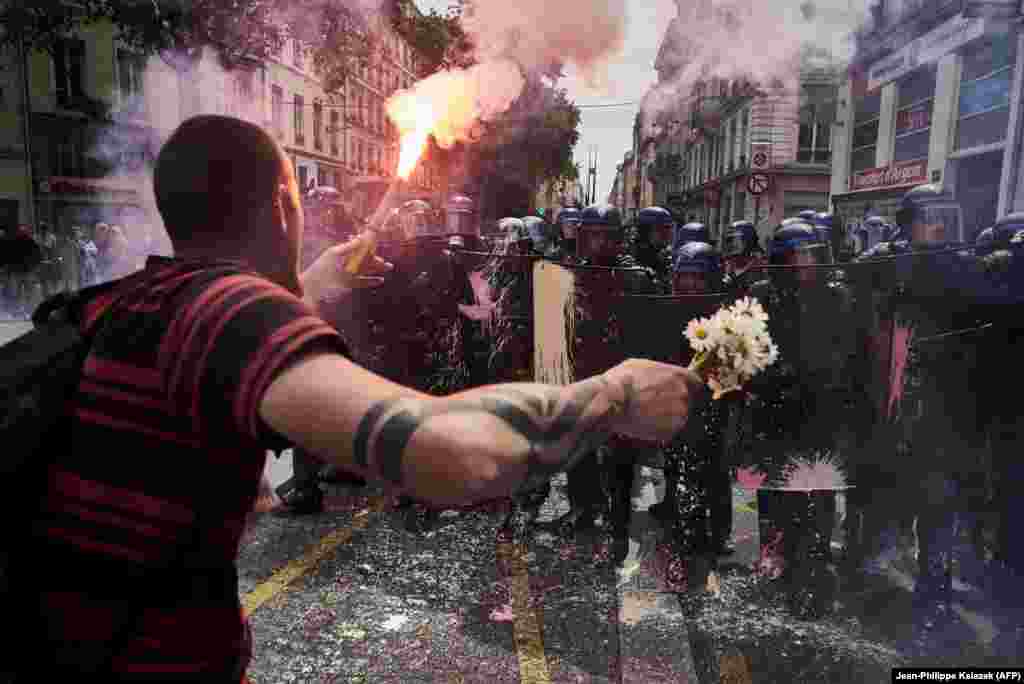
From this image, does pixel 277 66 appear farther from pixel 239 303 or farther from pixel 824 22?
pixel 239 303

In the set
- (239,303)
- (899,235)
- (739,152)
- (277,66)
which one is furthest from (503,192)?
(239,303)

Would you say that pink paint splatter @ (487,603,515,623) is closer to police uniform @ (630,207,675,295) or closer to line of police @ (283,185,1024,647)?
line of police @ (283,185,1024,647)

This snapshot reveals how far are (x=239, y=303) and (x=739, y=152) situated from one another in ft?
111

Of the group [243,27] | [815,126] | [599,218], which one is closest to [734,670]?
[599,218]

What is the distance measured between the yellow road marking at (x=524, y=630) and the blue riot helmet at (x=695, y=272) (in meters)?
2.14

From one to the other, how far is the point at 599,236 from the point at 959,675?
3754mm

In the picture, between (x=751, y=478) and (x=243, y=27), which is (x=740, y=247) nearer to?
(x=751, y=478)

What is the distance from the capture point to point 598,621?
400 centimetres

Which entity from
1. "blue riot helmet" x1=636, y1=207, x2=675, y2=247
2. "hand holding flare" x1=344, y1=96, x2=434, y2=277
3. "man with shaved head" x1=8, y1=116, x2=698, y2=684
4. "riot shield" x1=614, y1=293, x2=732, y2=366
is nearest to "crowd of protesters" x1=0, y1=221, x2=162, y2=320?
"blue riot helmet" x1=636, y1=207, x2=675, y2=247

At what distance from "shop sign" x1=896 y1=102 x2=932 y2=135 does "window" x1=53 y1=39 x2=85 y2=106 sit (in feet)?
86.7

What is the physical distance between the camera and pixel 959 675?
3.44 m

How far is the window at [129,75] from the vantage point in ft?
88.5

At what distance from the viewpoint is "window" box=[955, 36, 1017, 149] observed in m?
13.7

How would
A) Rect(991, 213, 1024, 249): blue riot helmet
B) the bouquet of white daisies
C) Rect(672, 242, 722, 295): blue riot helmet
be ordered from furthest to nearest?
1. Rect(991, 213, 1024, 249): blue riot helmet
2. Rect(672, 242, 722, 295): blue riot helmet
3. the bouquet of white daisies
